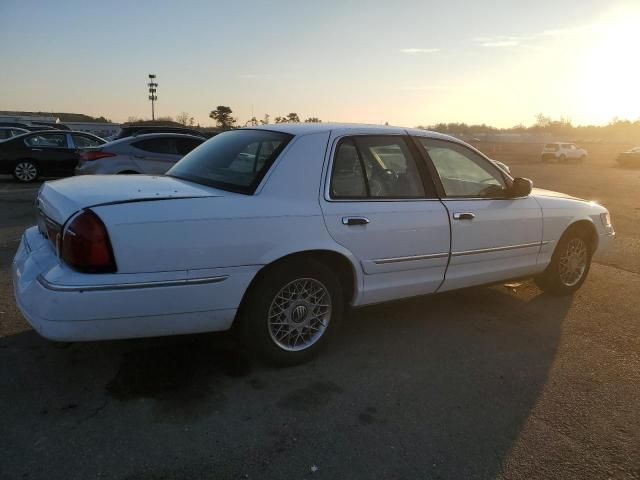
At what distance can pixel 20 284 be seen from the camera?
10.2 ft

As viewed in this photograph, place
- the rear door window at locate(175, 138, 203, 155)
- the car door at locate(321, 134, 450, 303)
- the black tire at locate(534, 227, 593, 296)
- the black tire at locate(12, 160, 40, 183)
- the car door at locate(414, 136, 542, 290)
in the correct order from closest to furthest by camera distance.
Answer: the car door at locate(321, 134, 450, 303), the car door at locate(414, 136, 542, 290), the black tire at locate(534, 227, 593, 296), the rear door window at locate(175, 138, 203, 155), the black tire at locate(12, 160, 40, 183)

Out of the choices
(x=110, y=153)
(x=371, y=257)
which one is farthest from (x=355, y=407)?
(x=110, y=153)

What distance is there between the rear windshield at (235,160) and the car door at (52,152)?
442 inches

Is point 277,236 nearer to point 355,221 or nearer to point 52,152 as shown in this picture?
point 355,221

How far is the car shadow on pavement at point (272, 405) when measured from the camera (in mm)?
2553

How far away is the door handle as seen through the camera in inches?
139

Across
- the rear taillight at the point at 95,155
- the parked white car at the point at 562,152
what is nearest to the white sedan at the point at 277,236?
the rear taillight at the point at 95,155

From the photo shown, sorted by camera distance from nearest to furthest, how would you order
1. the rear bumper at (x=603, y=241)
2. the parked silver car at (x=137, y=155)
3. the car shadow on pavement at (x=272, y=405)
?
the car shadow on pavement at (x=272, y=405) < the rear bumper at (x=603, y=241) < the parked silver car at (x=137, y=155)

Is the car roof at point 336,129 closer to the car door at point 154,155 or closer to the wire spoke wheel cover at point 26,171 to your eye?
the car door at point 154,155

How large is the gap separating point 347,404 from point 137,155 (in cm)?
805

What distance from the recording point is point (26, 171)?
13781 mm

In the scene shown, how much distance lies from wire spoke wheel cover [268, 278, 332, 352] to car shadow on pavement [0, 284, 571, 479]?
7.6 inches

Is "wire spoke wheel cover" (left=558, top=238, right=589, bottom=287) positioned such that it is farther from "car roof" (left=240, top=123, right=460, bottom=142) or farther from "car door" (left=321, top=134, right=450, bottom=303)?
"car roof" (left=240, top=123, right=460, bottom=142)

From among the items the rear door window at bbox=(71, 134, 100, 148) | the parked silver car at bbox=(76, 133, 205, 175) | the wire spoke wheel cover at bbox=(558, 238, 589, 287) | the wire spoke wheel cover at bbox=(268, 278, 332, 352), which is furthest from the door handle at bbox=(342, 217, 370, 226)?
the rear door window at bbox=(71, 134, 100, 148)
